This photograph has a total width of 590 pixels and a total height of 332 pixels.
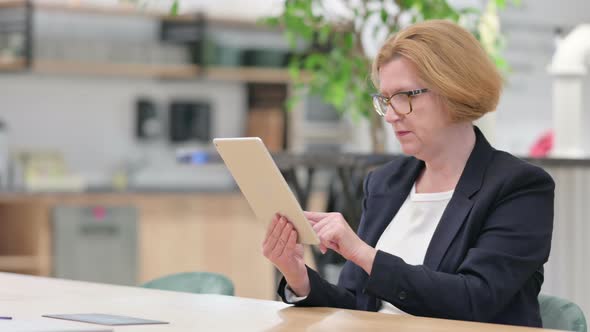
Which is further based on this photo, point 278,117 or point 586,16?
point 278,117

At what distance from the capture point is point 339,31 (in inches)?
174

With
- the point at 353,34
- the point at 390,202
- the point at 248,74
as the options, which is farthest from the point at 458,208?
the point at 248,74

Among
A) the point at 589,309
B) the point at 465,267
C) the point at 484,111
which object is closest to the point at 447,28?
the point at 484,111

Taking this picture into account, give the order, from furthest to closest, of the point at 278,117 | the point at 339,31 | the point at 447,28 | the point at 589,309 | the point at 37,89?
the point at 278,117 → the point at 37,89 → the point at 339,31 → the point at 589,309 → the point at 447,28

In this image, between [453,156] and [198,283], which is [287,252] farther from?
[198,283]

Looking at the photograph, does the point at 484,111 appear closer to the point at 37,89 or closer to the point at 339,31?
the point at 339,31

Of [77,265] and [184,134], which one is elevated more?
[184,134]

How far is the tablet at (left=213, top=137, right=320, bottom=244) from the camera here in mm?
2010

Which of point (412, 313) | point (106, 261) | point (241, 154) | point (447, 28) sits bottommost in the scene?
point (106, 261)

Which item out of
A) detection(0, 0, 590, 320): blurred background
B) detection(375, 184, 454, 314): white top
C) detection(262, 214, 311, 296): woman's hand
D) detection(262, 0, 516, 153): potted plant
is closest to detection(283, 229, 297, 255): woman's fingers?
detection(262, 214, 311, 296): woman's hand

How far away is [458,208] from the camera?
2238 millimetres

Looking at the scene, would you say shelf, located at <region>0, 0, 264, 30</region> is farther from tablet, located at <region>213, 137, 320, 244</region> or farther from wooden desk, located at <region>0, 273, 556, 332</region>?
tablet, located at <region>213, 137, 320, 244</region>

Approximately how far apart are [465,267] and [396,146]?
18.3 feet

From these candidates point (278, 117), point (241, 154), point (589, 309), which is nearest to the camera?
point (241, 154)
